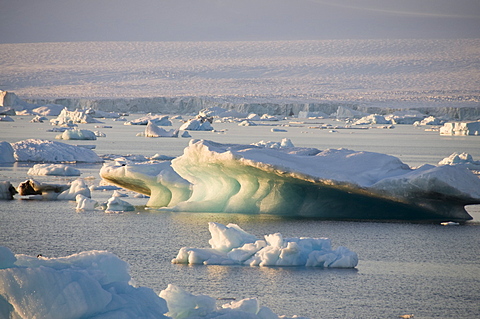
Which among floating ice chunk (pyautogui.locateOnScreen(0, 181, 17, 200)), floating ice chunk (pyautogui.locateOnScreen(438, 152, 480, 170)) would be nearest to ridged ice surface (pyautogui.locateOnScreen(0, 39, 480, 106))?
floating ice chunk (pyautogui.locateOnScreen(438, 152, 480, 170))

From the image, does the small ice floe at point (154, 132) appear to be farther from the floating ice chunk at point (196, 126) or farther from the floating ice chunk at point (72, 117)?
the floating ice chunk at point (72, 117)

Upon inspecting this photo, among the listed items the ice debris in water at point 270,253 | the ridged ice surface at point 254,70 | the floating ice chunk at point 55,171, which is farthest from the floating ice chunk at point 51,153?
the ridged ice surface at point 254,70

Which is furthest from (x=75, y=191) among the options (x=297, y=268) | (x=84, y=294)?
(x=84, y=294)

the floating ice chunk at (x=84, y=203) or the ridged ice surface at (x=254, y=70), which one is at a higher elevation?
the ridged ice surface at (x=254, y=70)

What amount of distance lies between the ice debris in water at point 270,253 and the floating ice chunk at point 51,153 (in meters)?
9.54

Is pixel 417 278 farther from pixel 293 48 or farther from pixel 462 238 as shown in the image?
pixel 293 48

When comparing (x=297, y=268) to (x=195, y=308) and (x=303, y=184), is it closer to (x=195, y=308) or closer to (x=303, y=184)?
(x=195, y=308)

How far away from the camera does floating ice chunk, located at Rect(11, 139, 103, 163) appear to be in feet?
50.8

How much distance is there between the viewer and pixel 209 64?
82812mm

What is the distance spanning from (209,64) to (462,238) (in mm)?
76030

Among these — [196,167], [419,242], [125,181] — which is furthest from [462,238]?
[125,181]

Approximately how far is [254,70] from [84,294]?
76.9m

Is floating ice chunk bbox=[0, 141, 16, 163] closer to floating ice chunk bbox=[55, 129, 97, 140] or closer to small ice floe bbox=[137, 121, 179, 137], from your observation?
floating ice chunk bbox=[55, 129, 97, 140]

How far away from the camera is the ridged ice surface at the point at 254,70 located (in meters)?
66.2
